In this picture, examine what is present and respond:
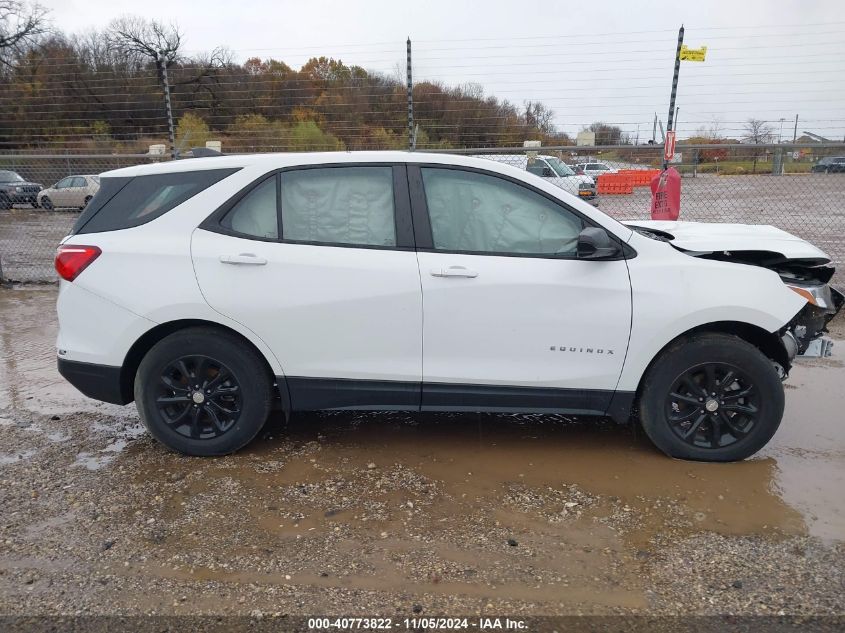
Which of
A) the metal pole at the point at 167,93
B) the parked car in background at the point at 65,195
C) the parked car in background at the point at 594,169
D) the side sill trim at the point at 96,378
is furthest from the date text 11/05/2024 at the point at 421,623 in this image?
the parked car in background at the point at 65,195

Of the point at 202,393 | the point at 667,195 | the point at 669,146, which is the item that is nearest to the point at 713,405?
the point at 202,393

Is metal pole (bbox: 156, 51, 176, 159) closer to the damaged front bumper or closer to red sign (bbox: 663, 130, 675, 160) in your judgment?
red sign (bbox: 663, 130, 675, 160)

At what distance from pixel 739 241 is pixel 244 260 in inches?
115

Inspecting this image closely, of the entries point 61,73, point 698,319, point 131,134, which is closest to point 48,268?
point 131,134

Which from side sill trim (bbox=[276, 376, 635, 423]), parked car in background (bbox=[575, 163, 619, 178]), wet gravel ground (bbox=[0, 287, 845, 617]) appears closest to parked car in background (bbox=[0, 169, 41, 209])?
parked car in background (bbox=[575, 163, 619, 178])

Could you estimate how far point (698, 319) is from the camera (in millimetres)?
3443

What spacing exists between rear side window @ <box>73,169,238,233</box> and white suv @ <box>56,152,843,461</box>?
13 mm

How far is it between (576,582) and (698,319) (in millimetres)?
1615

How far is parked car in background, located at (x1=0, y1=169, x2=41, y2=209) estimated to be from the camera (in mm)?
16484

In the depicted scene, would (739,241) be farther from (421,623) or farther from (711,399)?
(421,623)

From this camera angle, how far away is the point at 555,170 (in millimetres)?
6023

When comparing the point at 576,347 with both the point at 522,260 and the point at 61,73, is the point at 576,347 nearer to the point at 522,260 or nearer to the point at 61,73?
the point at 522,260

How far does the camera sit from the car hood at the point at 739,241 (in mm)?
3652

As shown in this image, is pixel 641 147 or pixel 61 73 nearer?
pixel 641 147
